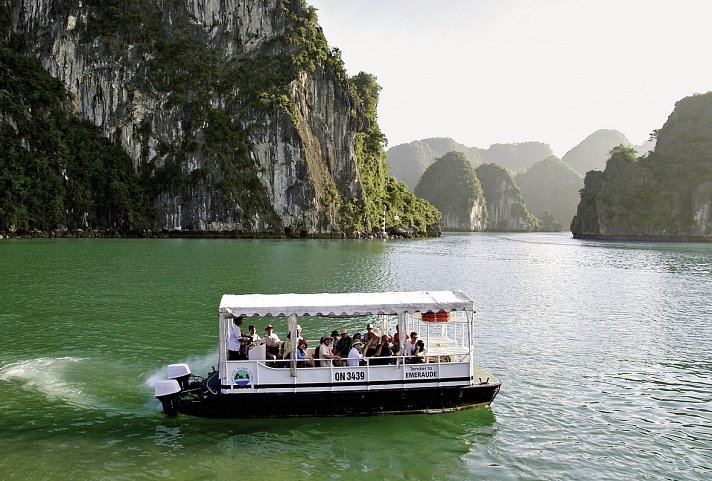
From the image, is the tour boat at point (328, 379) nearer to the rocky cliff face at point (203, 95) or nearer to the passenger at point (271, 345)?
the passenger at point (271, 345)

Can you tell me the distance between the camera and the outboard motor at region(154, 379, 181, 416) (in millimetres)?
14961

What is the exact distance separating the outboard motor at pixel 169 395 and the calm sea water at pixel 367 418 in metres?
0.28

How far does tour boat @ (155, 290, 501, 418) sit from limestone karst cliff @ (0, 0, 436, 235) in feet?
355

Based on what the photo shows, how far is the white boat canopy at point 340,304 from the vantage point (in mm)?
14867

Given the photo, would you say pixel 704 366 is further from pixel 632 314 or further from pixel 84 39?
pixel 84 39

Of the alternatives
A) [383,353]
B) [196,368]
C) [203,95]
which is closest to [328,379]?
[383,353]

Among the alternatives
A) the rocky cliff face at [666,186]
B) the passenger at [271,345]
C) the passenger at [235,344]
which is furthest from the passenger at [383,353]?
the rocky cliff face at [666,186]

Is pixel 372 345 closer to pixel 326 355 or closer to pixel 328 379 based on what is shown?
pixel 326 355

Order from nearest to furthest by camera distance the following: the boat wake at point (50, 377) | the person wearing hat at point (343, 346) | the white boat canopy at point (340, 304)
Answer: the white boat canopy at point (340, 304) < the person wearing hat at point (343, 346) < the boat wake at point (50, 377)

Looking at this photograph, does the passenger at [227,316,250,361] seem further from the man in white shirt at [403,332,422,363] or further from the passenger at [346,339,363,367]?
the man in white shirt at [403,332,422,363]

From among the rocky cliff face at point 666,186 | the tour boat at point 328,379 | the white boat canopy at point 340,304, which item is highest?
the rocky cliff face at point 666,186

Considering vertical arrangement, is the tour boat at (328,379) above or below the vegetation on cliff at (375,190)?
below

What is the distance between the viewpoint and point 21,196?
102062mm

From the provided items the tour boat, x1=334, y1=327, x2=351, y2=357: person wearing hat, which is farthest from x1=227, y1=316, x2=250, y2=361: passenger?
x1=334, y1=327, x2=351, y2=357: person wearing hat
